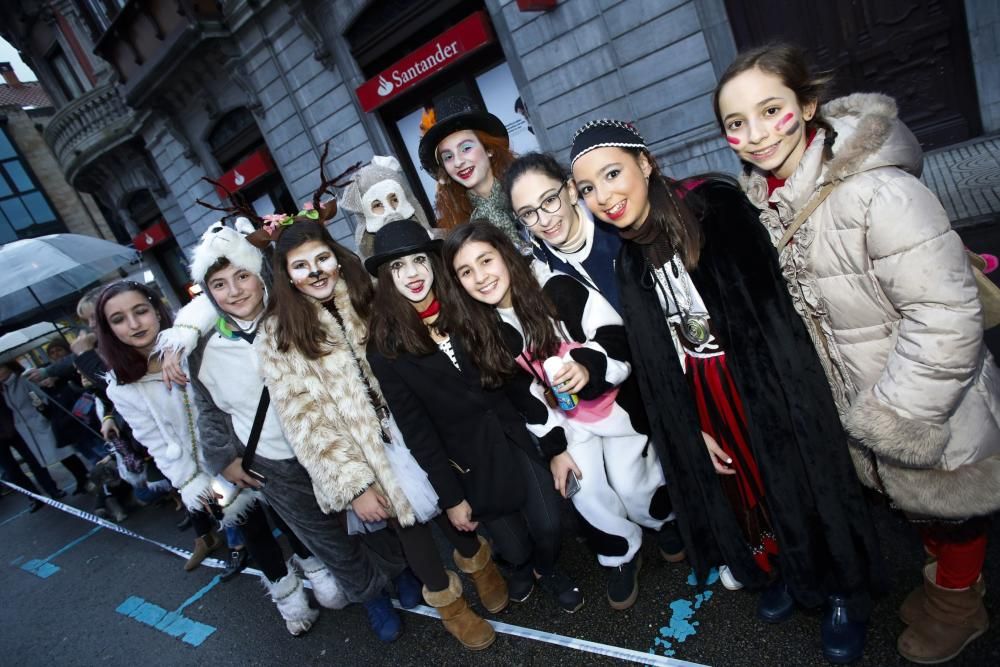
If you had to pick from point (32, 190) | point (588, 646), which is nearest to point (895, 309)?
point (588, 646)

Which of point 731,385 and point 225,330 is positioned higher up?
point 225,330

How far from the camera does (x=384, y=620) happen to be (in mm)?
2980

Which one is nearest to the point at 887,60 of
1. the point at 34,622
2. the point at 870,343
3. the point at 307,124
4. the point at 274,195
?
the point at 870,343

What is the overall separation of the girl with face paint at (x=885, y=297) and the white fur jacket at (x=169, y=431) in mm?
3301

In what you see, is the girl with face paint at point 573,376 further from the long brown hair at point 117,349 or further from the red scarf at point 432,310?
the long brown hair at point 117,349

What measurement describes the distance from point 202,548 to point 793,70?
5.51m

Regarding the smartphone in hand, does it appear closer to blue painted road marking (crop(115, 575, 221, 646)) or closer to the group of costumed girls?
the group of costumed girls

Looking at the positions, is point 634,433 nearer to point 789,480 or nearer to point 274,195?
point 789,480

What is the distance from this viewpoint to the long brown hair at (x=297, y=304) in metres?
2.45

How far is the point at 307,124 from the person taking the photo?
10.4 m

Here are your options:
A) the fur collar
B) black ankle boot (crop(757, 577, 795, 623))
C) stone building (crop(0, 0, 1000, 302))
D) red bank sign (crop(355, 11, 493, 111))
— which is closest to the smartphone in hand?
black ankle boot (crop(757, 577, 795, 623))

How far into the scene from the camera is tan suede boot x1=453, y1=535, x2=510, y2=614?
9.28ft

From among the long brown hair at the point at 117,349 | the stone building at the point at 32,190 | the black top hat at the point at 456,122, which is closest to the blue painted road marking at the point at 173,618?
the long brown hair at the point at 117,349

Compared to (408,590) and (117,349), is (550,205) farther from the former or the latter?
(117,349)
